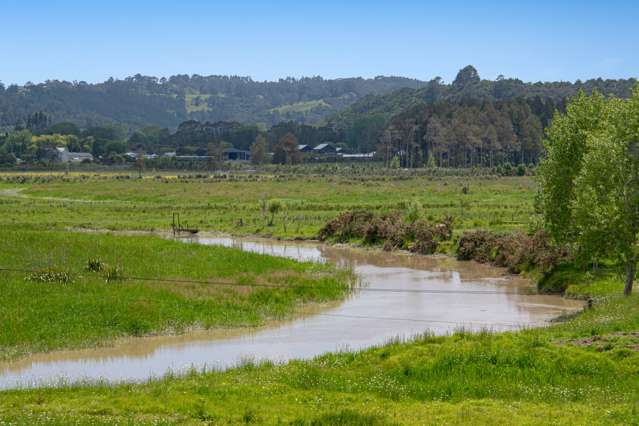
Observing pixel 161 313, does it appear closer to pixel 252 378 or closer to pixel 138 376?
pixel 138 376

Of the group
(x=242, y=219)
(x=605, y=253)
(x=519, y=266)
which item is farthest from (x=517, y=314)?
(x=242, y=219)

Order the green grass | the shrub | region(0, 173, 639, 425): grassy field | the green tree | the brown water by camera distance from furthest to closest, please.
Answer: the shrub < the green tree < the green grass < the brown water < region(0, 173, 639, 425): grassy field

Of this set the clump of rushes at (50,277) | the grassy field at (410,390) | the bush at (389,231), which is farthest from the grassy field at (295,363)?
the bush at (389,231)

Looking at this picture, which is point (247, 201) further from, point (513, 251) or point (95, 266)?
point (95, 266)

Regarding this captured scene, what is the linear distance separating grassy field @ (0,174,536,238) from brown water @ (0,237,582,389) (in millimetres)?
19332

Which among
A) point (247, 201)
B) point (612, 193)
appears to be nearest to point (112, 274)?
point (612, 193)

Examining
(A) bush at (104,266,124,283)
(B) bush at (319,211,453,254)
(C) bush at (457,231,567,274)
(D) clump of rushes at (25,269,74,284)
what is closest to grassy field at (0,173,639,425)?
(A) bush at (104,266,124,283)

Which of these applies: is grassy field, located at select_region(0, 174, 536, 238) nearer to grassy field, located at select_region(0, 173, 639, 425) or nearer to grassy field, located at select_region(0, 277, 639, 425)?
grassy field, located at select_region(0, 173, 639, 425)

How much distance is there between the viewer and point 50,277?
39250 millimetres

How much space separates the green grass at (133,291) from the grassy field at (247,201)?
924 inches

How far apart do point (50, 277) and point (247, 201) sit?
232 ft

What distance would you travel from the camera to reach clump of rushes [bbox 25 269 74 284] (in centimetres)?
3881

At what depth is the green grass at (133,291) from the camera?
1324 inches

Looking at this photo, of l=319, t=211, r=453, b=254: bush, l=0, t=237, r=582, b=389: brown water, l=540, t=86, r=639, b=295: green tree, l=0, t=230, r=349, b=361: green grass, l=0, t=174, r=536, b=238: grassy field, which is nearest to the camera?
l=0, t=237, r=582, b=389: brown water
